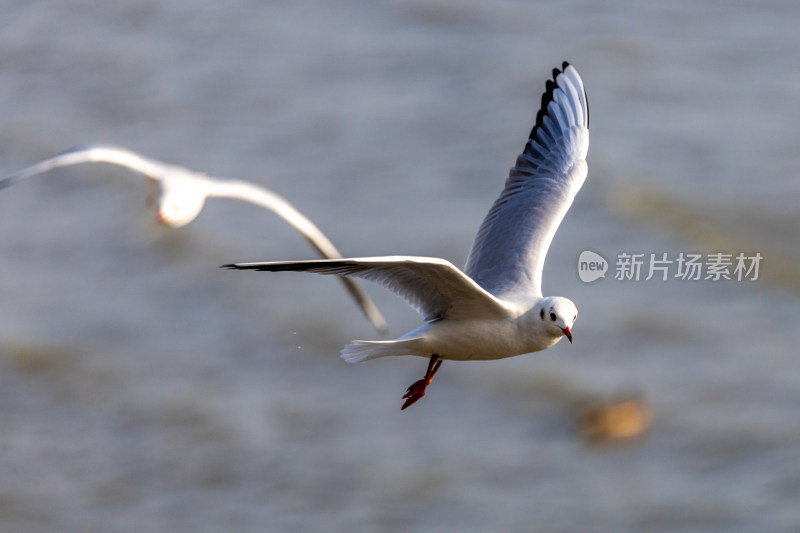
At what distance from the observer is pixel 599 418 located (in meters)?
17.5

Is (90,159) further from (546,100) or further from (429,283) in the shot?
(546,100)

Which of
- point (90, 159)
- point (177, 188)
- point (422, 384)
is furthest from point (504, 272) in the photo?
point (90, 159)

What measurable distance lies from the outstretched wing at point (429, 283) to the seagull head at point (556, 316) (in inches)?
8.4

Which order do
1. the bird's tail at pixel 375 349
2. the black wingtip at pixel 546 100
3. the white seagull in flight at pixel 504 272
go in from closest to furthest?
the white seagull in flight at pixel 504 272
the bird's tail at pixel 375 349
the black wingtip at pixel 546 100

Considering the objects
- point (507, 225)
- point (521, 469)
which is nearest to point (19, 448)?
point (521, 469)

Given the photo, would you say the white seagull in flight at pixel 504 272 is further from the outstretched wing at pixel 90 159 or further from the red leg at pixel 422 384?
the outstretched wing at pixel 90 159

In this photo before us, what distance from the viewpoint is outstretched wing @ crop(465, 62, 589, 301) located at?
9578 millimetres

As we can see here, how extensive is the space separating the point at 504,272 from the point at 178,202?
2.61 m

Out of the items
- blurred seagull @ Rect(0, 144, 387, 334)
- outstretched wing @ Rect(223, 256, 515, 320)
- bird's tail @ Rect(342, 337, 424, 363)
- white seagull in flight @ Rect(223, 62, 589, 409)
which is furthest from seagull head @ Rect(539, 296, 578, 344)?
blurred seagull @ Rect(0, 144, 387, 334)

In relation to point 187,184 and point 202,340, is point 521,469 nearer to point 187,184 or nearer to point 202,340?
point 202,340

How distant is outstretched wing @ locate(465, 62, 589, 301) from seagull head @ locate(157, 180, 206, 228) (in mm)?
2169

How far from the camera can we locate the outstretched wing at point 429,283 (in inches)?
297

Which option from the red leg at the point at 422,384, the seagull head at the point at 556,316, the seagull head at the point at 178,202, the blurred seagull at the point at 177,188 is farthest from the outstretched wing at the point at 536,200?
the seagull head at the point at 178,202

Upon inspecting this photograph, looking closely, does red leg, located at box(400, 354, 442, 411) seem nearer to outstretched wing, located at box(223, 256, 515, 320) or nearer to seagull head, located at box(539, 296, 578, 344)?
outstretched wing, located at box(223, 256, 515, 320)
